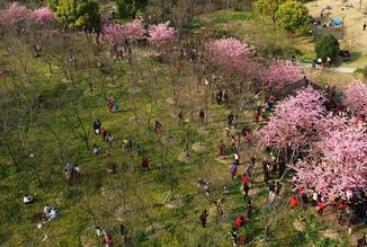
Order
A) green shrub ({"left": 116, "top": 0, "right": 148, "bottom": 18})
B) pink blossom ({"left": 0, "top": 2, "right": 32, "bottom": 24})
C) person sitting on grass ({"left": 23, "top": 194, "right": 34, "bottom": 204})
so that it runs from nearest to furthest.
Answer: person sitting on grass ({"left": 23, "top": 194, "right": 34, "bottom": 204})
pink blossom ({"left": 0, "top": 2, "right": 32, "bottom": 24})
green shrub ({"left": 116, "top": 0, "right": 148, "bottom": 18})

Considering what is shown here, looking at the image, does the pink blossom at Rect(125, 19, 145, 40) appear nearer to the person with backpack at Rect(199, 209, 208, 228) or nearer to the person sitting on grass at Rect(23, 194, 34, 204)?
the person sitting on grass at Rect(23, 194, 34, 204)

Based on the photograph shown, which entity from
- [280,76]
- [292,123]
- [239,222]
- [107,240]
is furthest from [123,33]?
[239,222]

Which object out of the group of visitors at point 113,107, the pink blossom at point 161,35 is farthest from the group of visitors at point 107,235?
the pink blossom at point 161,35

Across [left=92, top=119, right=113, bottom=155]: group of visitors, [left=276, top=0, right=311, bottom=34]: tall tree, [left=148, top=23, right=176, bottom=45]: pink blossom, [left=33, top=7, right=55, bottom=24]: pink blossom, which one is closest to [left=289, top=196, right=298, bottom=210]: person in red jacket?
[left=92, top=119, right=113, bottom=155]: group of visitors

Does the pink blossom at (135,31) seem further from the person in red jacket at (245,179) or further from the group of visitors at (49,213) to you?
the group of visitors at (49,213)

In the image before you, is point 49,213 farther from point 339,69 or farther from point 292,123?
point 339,69

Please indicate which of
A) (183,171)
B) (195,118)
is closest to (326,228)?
(183,171)

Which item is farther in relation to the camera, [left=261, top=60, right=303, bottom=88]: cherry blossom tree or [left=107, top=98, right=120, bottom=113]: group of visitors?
[left=261, top=60, right=303, bottom=88]: cherry blossom tree
